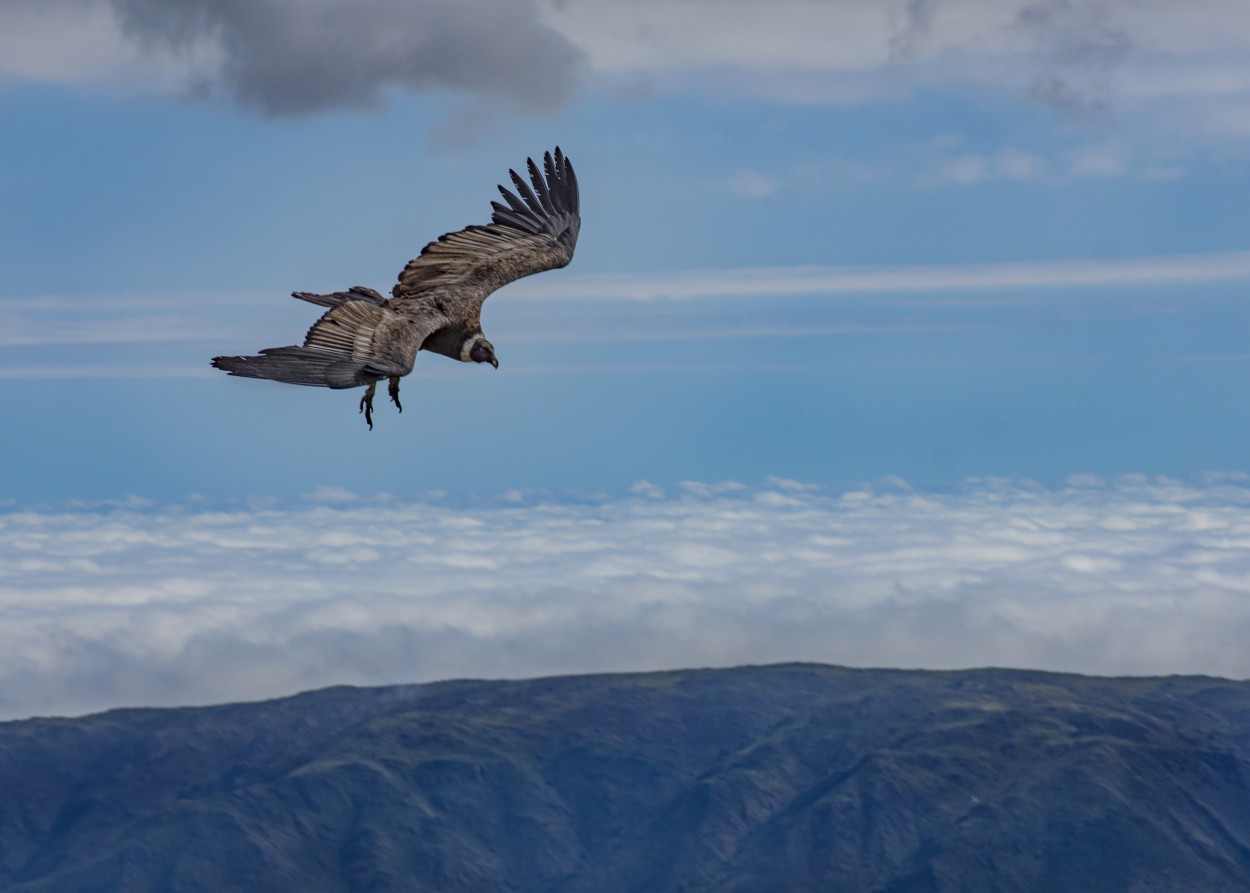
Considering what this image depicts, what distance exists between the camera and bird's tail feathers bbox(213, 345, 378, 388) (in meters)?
35.5

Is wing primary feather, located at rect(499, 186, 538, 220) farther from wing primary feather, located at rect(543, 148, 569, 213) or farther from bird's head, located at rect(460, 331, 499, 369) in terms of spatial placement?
bird's head, located at rect(460, 331, 499, 369)

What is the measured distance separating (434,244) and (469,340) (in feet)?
23.7

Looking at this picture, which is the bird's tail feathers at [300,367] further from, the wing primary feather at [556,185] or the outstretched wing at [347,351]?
the wing primary feather at [556,185]

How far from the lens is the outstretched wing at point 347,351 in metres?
36.1

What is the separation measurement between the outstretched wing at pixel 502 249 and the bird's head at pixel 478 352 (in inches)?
63.7

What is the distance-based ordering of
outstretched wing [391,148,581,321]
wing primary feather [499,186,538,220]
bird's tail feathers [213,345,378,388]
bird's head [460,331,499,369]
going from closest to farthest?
bird's tail feathers [213,345,378,388] < bird's head [460,331,499,369] < outstretched wing [391,148,581,321] < wing primary feather [499,186,538,220]

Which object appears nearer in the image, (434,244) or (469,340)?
(469,340)

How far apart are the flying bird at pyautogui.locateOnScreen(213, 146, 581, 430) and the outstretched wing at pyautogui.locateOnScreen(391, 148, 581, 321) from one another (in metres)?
0.03

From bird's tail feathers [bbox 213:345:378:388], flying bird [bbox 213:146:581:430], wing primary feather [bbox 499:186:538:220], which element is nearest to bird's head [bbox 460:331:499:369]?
flying bird [bbox 213:146:581:430]

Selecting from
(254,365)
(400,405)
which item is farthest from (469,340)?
(254,365)

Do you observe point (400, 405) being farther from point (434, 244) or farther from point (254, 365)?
point (434, 244)

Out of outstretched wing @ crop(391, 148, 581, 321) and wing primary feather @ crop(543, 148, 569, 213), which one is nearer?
outstretched wing @ crop(391, 148, 581, 321)

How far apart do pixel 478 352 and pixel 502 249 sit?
9449mm

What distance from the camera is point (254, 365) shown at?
3588 cm
